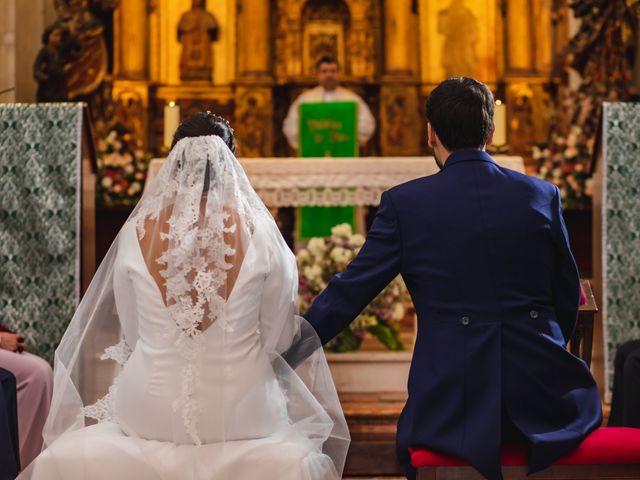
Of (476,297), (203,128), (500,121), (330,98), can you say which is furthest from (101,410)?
(330,98)

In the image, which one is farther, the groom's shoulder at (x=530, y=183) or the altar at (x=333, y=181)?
the altar at (x=333, y=181)

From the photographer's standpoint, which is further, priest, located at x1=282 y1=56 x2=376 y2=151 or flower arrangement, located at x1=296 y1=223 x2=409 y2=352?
priest, located at x1=282 y1=56 x2=376 y2=151

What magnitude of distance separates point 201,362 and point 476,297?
0.91m

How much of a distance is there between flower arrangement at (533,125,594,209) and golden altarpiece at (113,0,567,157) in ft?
8.74

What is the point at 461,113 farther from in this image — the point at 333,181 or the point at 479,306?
the point at 333,181

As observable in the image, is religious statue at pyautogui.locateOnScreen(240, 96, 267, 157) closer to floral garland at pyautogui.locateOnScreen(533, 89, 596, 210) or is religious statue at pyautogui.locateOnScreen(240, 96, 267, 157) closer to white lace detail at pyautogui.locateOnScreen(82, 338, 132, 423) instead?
floral garland at pyautogui.locateOnScreen(533, 89, 596, 210)

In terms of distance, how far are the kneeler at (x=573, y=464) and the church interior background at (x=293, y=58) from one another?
8659 millimetres

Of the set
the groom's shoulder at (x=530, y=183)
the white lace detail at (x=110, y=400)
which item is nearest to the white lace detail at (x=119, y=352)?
the white lace detail at (x=110, y=400)

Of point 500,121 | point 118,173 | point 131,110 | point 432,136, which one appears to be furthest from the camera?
point 131,110

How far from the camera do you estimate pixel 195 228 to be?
146 inches

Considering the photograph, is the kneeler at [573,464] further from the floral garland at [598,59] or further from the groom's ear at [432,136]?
the floral garland at [598,59]

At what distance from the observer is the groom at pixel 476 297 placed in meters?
3.21

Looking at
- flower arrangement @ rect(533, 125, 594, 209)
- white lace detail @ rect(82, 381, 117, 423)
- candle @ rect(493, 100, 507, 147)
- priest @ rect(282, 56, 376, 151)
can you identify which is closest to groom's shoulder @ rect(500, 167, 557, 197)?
white lace detail @ rect(82, 381, 117, 423)

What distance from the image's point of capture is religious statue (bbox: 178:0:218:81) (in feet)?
42.3
